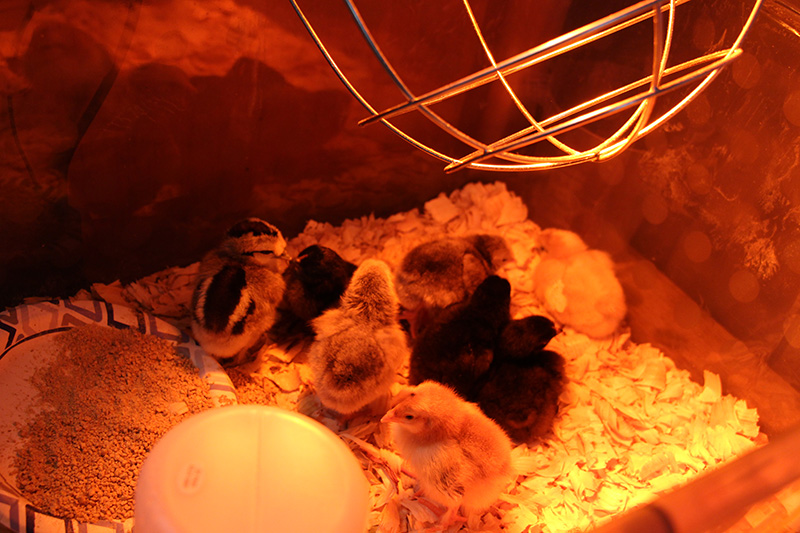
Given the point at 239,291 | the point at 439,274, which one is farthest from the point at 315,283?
the point at 439,274

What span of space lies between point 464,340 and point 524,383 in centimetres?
22

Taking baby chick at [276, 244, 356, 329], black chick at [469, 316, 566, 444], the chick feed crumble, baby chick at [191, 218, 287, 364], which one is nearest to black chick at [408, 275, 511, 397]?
black chick at [469, 316, 566, 444]

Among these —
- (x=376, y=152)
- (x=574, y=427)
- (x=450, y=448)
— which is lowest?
(x=574, y=427)

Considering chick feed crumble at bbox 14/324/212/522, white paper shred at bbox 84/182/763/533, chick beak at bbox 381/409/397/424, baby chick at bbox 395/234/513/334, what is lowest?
chick feed crumble at bbox 14/324/212/522

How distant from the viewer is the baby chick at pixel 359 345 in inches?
63.7

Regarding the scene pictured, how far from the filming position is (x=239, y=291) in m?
1.72

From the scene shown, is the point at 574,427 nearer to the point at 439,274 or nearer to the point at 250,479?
the point at 439,274

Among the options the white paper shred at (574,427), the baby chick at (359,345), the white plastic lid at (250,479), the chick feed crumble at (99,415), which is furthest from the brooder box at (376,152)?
the white plastic lid at (250,479)

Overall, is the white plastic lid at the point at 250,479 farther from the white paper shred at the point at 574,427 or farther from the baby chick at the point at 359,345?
the white paper shred at the point at 574,427

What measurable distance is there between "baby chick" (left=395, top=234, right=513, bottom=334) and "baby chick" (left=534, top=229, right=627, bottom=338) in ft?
0.93

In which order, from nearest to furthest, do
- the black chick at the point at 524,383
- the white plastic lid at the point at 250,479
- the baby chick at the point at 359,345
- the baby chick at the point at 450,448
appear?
the white plastic lid at the point at 250,479, the baby chick at the point at 450,448, the baby chick at the point at 359,345, the black chick at the point at 524,383

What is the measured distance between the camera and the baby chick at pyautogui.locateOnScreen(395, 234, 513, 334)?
1.95m

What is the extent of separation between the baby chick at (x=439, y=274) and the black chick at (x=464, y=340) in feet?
0.27

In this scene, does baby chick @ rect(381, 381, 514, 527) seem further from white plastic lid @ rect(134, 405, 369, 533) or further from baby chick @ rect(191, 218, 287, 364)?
baby chick @ rect(191, 218, 287, 364)
